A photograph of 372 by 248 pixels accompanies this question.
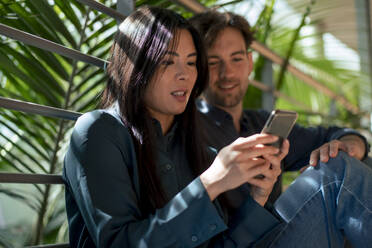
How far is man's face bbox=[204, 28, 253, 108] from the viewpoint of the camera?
164 cm

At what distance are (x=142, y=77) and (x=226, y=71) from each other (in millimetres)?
691

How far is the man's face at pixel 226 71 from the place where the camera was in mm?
1645

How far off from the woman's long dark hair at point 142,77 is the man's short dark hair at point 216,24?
Result: 55 cm

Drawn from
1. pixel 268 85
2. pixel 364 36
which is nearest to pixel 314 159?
pixel 268 85

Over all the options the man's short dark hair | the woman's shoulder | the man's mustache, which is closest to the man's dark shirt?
the man's mustache

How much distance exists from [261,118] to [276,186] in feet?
1.02

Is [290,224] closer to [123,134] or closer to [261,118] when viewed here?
[123,134]

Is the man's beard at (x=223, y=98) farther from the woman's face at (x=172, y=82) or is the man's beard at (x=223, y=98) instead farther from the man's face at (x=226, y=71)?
the woman's face at (x=172, y=82)

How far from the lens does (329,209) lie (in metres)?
1.09

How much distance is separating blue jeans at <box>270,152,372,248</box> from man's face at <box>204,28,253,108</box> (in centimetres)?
58

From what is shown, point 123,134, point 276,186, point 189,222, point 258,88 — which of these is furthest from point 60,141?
point 258,88

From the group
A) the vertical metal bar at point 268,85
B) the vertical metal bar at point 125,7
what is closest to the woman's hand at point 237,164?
the vertical metal bar at point 125,7

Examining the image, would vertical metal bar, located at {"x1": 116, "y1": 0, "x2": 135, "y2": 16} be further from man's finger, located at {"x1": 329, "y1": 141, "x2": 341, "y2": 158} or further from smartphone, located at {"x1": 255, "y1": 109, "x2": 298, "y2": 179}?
man's finger, located at {"x1": 329, "y1": 141, "x2": 341, "y2": 158}

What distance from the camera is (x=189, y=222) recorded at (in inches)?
31.4
